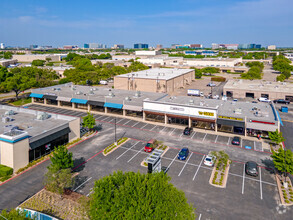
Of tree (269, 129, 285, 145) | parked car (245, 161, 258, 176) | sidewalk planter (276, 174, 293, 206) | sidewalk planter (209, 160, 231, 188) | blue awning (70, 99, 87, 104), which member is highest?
blue awning (70, 99, 87, 104)

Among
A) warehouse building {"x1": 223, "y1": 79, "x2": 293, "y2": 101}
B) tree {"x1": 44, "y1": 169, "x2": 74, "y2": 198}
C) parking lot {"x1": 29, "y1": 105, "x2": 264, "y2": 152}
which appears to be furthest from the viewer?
warehouse building {"x1": 223, "y1": 79, "x2": 293, "y2": 101}

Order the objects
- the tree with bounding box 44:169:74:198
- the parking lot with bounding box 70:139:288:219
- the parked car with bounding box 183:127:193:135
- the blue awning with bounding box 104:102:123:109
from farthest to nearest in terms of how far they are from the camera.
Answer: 1. the blue awning with bounding box 104:102:123:109
2. the parked car with bounding box 183:127:193:135
3. the tree with bounding box 44:169:74:198
4. the parking lot with bounding box 70:139:288:219

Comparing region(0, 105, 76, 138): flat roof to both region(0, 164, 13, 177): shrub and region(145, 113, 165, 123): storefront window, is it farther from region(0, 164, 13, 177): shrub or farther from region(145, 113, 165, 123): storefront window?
region(145, 113, 165, 123): storefront window

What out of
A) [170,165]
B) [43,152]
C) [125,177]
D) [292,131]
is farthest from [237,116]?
[43,152]

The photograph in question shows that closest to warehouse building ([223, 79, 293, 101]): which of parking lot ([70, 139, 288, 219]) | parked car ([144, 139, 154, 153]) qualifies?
parking lot ([70, 139, 288, 219])

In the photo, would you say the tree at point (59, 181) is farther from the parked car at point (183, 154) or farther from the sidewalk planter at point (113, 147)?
the parked car at point (183, 154)

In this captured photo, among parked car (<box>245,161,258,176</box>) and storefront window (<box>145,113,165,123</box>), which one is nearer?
parked car (<box>245,161,258,176</box>)

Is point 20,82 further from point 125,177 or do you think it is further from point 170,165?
point 125,177
